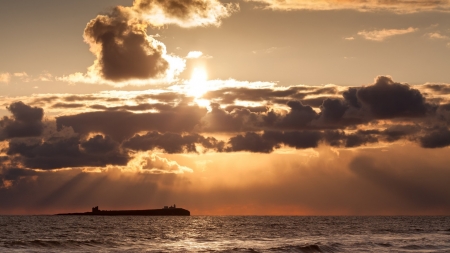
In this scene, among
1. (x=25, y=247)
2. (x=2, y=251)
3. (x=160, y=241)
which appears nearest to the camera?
(x=2, y=251)

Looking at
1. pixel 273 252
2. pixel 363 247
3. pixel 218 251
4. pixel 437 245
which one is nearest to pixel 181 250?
pixel 218 251

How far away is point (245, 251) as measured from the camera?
9594cm

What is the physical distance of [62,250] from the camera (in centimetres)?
9794

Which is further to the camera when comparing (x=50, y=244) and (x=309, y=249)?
(x=50, y=244)

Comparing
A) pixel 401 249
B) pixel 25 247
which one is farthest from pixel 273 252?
pixel 25 247

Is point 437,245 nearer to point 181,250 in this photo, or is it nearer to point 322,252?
point 322,252

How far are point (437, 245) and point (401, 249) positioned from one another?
1309 centimetres

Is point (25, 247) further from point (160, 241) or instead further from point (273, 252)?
point (273, 252)

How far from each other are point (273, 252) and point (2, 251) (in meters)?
Answer: 45.1

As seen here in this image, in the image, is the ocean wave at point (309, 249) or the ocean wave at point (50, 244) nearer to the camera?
the ocean wave at point (309, 249)

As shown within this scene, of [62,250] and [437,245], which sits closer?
[62,250]

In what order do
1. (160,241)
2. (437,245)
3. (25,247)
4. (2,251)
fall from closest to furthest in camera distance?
(2,251)
(25,247)
(437,245)
(160,241)

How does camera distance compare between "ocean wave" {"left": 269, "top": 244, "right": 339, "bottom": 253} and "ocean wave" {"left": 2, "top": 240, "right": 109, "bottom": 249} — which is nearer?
"ocean wave" {"left": 269, "top": 244, "right": 339, "bottom": 253}

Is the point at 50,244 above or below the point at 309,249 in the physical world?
below
